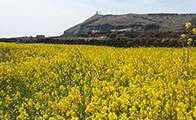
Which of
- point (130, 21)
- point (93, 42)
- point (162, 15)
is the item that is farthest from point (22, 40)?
point (162, 15)

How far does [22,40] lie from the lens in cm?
3591

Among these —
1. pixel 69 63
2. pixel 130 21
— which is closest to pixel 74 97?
pixel 69 63

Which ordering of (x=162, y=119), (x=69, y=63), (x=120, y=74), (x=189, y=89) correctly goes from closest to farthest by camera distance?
(x=162, y=119)
(x=189, y=89)
(x=120, y=74)
(x=69, y=63)

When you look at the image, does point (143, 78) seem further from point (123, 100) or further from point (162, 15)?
point (162, 15)

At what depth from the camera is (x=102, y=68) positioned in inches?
459

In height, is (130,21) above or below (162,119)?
above

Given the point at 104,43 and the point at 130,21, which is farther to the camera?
the point at 130,21

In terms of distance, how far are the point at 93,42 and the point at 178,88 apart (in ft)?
71.2

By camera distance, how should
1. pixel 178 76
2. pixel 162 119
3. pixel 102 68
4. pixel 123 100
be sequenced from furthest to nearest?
pixel 102 68
pixel 178 76
pixel 123 100
pixel 162 119

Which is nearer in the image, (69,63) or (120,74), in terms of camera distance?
(120,74)

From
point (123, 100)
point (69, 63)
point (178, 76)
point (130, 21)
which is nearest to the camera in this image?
point (123, 100)

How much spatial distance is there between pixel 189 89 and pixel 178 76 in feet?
7.43

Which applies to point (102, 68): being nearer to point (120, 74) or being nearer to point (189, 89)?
point (120, 74)

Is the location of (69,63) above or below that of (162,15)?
below
